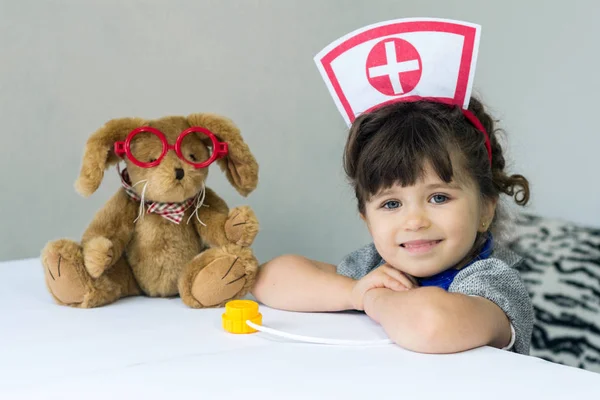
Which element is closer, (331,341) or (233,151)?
(331,341)

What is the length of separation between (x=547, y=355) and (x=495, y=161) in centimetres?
48

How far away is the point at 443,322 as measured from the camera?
2.55 feet

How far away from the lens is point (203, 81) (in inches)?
62.6

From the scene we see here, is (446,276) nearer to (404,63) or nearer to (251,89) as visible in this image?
(404,63)

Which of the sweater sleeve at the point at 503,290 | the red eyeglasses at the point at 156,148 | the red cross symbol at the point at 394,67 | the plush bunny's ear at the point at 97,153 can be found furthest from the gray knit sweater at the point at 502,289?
the plush bunny's ear at the point at 97,153

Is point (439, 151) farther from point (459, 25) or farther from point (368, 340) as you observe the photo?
point (368, 340)

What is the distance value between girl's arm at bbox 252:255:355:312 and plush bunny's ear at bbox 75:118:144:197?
29 cm

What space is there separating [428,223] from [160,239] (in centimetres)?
40

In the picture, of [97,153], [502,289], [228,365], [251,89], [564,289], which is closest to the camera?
[228,365]

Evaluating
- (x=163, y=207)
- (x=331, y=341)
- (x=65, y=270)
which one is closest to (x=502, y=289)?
(x=331, y=341)

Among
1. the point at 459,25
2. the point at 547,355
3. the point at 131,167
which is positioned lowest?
the point at 547,355

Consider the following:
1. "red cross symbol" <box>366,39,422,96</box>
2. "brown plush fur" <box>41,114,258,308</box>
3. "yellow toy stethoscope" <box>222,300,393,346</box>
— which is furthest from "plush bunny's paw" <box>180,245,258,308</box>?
"red cross symbol" <box>366,39,422,96</box>

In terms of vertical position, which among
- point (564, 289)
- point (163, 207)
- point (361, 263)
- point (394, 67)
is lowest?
point (564, 289)

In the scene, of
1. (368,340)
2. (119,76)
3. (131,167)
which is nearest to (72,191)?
(119,76)
